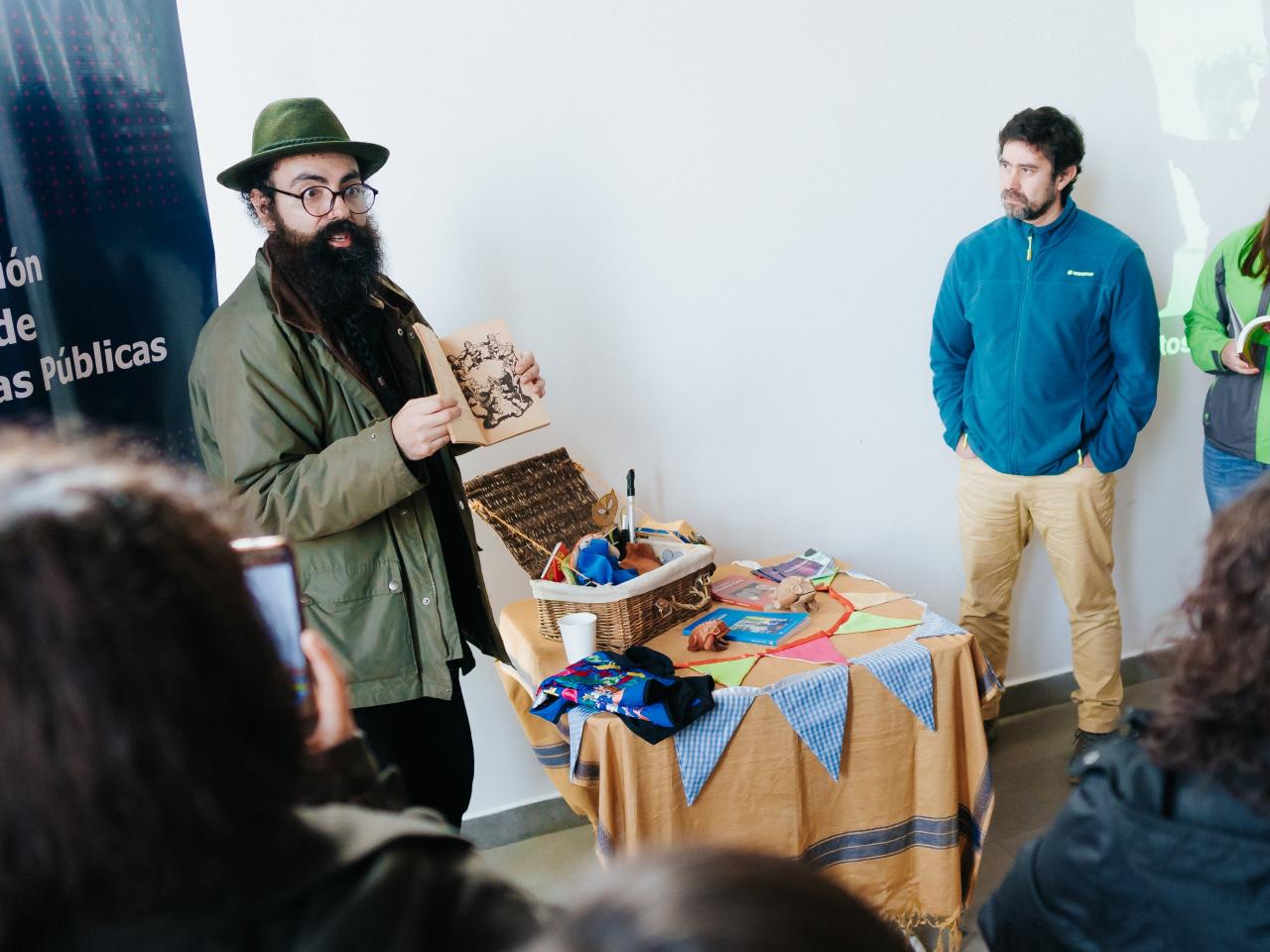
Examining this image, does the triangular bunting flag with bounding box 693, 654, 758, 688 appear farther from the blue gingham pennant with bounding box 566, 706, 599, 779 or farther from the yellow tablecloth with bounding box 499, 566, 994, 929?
the blue gingham pennant with bounding box 566, 706, 599, 779

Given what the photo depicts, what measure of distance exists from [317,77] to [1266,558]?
231 centimetres

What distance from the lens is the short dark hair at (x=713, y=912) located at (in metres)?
0.48

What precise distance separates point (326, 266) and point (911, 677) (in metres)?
1.50

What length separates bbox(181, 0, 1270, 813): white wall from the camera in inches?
99.9

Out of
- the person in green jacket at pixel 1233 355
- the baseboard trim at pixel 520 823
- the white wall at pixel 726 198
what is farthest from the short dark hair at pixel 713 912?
the person in green jacket at pixel 1233 355

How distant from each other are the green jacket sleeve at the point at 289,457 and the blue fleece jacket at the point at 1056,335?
1.88 metres

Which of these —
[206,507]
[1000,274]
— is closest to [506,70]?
[1000,274]

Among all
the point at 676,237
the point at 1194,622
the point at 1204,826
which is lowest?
the point at 1204,826

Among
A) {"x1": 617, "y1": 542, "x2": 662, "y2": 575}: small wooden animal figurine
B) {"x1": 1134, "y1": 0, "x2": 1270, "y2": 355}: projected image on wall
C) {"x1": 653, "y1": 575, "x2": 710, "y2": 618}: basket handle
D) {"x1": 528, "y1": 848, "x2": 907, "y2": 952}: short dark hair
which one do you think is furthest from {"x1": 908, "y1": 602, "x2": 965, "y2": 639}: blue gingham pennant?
{"x1": 1134, "y1": 0, "x2": 1270, "y2": 355}: projected image on wall

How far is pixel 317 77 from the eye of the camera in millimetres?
2438

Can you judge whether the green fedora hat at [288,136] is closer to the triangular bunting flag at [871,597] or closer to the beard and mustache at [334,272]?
the beard and mustache at [334,272]

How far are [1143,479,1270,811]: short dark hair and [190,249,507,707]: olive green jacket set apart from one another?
1.35m

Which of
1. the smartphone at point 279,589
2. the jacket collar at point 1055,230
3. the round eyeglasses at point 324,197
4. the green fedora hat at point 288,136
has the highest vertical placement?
the green fedora hat at point 288,136

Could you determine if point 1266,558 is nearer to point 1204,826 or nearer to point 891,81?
point 1204,826
